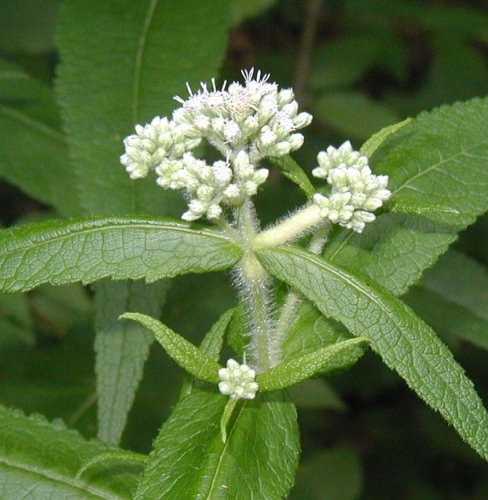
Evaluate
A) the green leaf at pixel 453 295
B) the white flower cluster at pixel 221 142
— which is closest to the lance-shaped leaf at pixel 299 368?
the white flower cluster at pixel 221 142

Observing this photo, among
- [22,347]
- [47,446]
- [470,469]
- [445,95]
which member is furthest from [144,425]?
[445,95]

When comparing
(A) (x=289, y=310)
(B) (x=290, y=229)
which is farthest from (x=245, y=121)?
(A) (x=289, y=310)

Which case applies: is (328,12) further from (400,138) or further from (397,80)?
(400,138)

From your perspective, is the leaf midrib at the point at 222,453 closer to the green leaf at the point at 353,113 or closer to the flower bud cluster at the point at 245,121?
the flower bud cluster at the point at 245,121

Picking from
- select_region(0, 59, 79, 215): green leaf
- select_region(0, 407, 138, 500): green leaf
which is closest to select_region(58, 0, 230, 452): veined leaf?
select_region(0, 59, 79, 215): green leaf

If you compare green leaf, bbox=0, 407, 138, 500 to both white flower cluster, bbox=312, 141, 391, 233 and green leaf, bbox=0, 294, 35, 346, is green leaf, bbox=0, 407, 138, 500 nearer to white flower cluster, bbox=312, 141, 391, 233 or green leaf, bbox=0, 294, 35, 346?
white flower cluster, bbox=312, 141, 391, 233
